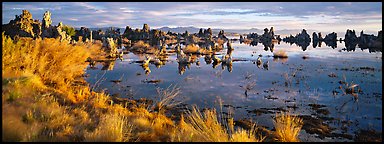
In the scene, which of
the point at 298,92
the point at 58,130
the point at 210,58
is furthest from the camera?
the point at 210,58

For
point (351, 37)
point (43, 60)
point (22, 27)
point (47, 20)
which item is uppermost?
point (47, 20)

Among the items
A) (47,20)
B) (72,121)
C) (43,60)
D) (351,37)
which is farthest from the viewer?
(351,37)

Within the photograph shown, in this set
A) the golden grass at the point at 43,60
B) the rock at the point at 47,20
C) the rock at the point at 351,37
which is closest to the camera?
the golden grass at the point at 43,60

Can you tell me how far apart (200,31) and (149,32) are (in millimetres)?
26577

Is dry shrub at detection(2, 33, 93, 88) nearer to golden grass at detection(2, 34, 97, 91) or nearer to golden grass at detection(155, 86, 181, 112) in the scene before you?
golden grass at detection(2, 34, 97, 91)

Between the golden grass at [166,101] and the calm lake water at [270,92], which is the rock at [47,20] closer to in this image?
the calm lake water at [270,92]

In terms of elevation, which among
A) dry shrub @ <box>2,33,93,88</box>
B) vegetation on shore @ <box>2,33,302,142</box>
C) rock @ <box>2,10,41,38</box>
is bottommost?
vegetation on shore @ <box>2,33,302,142</box>

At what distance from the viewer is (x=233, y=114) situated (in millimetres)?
11875

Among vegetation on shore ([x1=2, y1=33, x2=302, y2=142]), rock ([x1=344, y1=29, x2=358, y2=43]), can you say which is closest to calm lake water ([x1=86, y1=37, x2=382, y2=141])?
vegetation on shore ([x1=2, y1=33, x2=302, y2=142])

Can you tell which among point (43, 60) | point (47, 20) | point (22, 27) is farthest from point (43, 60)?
point (22, 27)

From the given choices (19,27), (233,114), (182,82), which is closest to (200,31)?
(19,27)

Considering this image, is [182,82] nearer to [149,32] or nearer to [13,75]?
[13,75]

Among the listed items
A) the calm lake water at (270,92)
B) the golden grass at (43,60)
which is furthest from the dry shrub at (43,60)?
the calm lake water at (270,92)

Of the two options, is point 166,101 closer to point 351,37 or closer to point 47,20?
point 47,20
